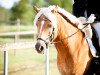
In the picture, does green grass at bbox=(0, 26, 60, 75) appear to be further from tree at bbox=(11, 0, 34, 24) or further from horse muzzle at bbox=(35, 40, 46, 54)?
tree at bbox=(11, 0, 34, 24)

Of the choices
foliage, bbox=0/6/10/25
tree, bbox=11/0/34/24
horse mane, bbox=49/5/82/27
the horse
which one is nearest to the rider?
the horse

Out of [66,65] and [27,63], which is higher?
[27,63]

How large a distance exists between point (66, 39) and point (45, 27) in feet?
1.82

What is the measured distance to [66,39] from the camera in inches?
180

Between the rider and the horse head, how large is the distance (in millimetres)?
831

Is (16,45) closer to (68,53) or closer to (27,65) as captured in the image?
(68,53)

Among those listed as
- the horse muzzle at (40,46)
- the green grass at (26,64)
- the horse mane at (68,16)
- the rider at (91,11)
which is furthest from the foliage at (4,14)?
the horse muzzle at (40,46)

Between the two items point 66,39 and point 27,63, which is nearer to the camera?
point 66,39

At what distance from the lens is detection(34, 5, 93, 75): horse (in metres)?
4.25

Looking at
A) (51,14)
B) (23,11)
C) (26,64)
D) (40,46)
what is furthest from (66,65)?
(23,11)

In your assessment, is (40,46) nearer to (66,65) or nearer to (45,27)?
(45,27)

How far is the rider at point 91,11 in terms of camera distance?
482 cm

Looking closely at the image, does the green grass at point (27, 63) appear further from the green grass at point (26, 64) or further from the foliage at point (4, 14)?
the foliage at point (4, 14)

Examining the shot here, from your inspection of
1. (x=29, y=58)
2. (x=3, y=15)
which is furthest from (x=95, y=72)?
(x=3, y=15)
